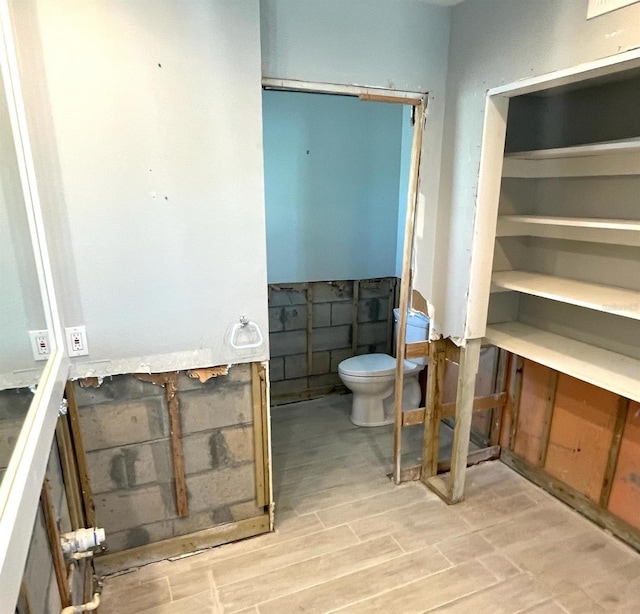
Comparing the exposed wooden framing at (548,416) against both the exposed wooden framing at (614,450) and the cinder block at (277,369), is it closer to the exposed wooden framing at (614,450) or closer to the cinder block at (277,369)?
the exposed wooden framing at (614,450)

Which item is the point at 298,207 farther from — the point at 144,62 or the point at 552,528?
the point at 552,528

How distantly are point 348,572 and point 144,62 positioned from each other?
2185 millimetres

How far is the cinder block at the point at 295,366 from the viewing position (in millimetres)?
3534

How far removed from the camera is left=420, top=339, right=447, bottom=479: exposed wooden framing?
2418 millimetres

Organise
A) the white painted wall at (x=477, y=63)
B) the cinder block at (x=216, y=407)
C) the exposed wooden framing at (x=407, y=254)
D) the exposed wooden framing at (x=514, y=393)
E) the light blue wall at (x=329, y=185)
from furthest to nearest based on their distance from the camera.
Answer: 1. the light blue wall at (x=329, y=185)
2. the exposed wooden framing at (x=514, y=393)
3. the exposed wooden framing at (x=407, y=254)
4. the cinder block at (x=216, y=407)
5. the white painted wall at (x=477, y=63)

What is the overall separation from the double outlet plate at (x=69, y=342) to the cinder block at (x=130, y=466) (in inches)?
17.8

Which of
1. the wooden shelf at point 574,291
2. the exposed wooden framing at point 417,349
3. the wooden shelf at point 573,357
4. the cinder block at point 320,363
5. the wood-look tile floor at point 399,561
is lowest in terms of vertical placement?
the wood-look tile floor at point 399,561

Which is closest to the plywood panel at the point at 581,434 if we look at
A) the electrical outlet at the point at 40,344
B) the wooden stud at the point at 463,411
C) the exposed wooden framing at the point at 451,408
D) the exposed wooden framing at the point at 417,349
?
the exposed wooden framing at the point at 451,408

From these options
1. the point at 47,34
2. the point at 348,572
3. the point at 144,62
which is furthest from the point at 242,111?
the point at 348,572

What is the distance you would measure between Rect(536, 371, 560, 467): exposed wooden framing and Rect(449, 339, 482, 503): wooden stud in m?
0.45

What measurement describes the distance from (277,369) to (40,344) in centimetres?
209

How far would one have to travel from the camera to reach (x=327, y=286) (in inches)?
139

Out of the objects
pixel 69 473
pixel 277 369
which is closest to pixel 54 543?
pixel 69 473

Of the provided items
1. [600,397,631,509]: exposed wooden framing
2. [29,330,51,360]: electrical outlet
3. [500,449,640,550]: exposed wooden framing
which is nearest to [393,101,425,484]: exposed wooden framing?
[500,449,640,550]: exposed wooden framing
